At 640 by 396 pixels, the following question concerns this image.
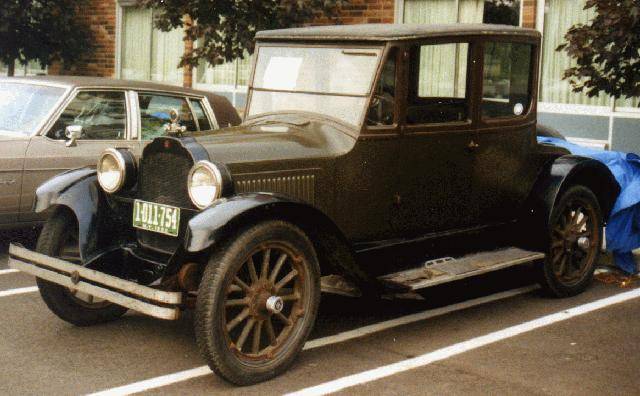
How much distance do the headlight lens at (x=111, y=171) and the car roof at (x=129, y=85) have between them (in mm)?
2470

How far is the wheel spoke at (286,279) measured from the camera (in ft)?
16.9

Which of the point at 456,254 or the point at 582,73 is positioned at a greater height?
the point at 582,73

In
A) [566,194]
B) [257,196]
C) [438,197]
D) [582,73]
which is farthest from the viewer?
[582,73]

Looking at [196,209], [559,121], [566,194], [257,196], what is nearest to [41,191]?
[196,209]

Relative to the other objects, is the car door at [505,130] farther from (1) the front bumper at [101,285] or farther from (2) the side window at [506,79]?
(1) the front bumper at [101,285]

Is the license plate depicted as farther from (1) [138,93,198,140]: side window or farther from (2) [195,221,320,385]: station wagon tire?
(1) [138,93,198,140]: side window

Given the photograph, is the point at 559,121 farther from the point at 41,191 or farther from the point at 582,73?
the point at 41,191

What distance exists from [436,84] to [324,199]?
1488 millimetres

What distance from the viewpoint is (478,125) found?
253 inches

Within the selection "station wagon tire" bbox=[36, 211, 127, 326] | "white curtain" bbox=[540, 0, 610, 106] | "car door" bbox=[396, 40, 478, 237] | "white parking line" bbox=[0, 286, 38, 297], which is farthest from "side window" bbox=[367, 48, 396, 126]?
"white curtain" bbox=[540, 0, 610, 106]

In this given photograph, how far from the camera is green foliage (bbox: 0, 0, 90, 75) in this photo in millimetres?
15000

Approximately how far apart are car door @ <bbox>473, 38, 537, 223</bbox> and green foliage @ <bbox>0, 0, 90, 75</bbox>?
10.2m

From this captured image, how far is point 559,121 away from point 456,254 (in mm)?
5274

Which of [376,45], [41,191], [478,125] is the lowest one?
[41,191]
